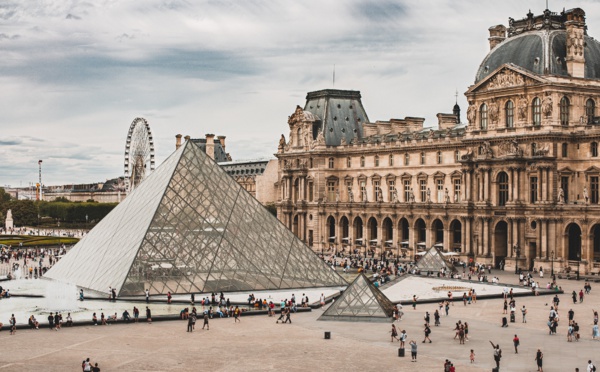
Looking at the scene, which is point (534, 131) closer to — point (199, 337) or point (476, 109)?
point (476, 109)

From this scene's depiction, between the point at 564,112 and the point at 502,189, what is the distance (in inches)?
286

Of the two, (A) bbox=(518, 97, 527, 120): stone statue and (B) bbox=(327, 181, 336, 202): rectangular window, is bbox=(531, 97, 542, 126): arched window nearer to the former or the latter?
(A) bbox=(518, 97, 527, 120): stone statue

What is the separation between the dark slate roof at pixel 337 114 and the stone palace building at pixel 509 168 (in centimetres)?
644

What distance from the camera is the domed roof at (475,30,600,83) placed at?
62531mm

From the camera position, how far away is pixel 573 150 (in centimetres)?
6212

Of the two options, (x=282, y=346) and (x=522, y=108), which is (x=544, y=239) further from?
(x=282, y=346)

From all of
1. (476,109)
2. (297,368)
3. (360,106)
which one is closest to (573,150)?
(476,109)

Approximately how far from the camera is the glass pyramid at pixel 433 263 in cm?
5966

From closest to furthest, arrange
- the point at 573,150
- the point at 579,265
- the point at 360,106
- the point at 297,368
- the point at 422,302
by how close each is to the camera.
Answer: the point at 297,368, the point at 422,302, the point at 579,265, the point at 573,150, the point at 360,106

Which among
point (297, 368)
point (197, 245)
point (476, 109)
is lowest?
point (297, 368)

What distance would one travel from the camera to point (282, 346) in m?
32.8

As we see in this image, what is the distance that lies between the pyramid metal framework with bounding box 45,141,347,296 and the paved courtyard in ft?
24.0

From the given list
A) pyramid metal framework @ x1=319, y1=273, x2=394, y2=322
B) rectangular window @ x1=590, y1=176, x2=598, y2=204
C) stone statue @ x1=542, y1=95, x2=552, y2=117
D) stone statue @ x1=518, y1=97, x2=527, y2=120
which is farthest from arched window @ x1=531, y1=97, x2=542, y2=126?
pyramid metal framework @ x1=319, y1=273, x2=394, y2=322

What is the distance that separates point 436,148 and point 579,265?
19.1 m
